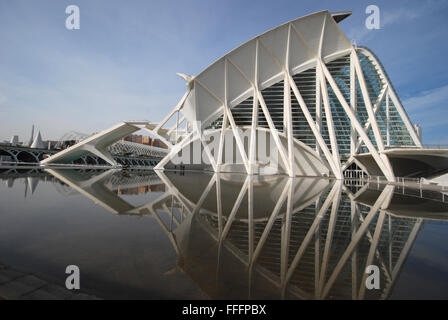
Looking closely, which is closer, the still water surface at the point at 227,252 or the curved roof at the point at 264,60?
the still water surface at the point at 227,252

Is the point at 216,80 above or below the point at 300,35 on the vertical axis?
below

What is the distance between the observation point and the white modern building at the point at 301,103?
69.2ft

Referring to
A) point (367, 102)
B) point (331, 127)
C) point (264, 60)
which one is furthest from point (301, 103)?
point (264, 60)

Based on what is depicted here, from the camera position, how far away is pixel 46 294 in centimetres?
151

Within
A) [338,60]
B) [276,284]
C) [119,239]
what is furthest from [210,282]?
[338,60]

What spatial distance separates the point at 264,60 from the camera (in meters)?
22.8

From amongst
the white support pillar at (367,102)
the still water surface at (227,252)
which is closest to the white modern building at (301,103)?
the white support pillar at (367,102)

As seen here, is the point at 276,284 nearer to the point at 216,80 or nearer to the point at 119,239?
the point at 119,239

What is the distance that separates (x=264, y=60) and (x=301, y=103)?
6.59 metres

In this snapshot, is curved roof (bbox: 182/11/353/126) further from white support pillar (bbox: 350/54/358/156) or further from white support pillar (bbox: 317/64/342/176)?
white support pillar (bbox: 317/64/342/176)

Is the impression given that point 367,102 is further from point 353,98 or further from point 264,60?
point 264,60

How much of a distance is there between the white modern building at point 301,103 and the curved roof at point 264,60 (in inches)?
3.7

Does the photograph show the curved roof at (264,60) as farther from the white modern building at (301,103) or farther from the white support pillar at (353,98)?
the white support pillar at (353,98)
